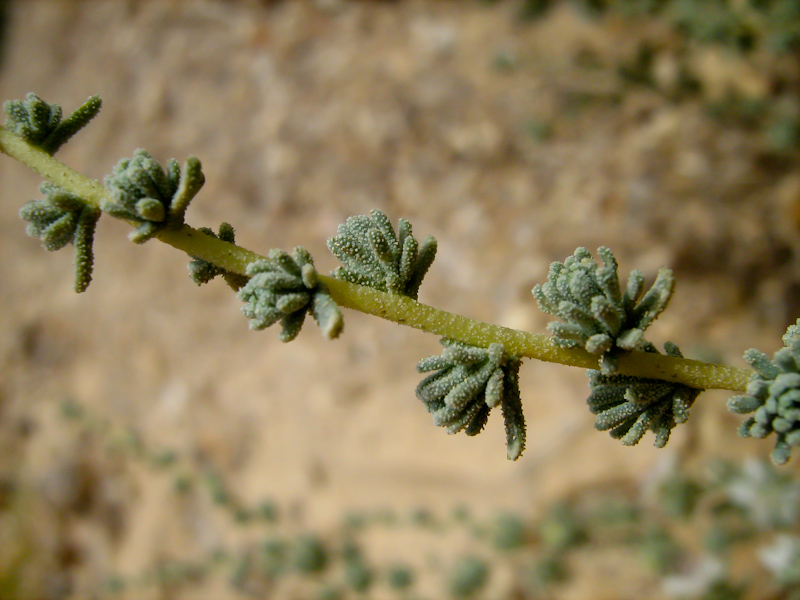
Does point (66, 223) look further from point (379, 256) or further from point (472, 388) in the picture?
point (472, 388)

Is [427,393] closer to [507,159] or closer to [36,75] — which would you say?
[507,159]

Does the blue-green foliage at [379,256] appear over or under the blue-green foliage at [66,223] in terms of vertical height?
over

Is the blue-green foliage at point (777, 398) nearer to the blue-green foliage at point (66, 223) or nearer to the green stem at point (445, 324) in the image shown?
the green stem at point (445, 324)

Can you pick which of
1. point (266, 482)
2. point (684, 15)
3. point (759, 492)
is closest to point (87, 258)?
point (759, 492)

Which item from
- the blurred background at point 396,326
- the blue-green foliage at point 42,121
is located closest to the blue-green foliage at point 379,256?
the blue-green foliage at point 42,121

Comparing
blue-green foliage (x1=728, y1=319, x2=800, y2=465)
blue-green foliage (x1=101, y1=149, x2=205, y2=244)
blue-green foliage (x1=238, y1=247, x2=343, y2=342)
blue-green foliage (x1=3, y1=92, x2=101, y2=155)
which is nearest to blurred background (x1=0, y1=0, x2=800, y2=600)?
blue-green foliage (x1=728, y1=319, x2=800, y2=465)

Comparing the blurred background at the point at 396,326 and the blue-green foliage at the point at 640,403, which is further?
the blurred background at the point at 396,326

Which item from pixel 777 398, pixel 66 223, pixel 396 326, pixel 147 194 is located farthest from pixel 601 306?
pixel 396 326
